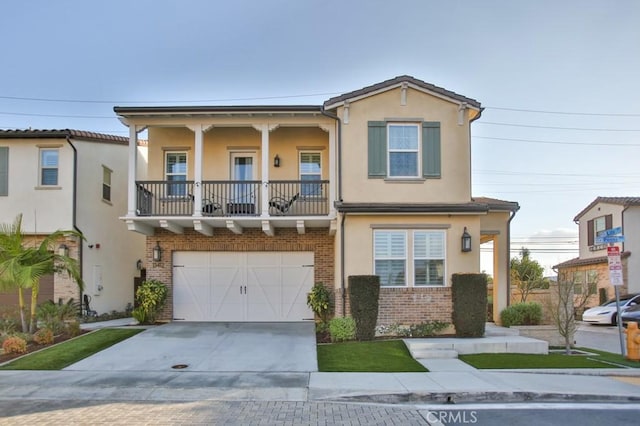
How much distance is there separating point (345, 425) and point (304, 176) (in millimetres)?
10525

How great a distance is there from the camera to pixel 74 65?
17.7 meters

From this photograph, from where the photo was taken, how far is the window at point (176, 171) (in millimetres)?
16094

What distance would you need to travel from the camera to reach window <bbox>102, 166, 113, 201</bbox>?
1781 centimetres

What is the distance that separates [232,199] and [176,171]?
235 centimetres

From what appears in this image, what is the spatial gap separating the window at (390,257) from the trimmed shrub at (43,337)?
8.41 metres

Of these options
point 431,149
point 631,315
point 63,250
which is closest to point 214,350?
point 63,250

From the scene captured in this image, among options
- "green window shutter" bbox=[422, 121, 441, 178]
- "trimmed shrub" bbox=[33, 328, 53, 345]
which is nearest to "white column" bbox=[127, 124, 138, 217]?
"trimmed shrub" bbox=[33, 328, 53, 345]

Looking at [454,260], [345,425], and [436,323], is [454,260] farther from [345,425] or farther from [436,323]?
[345,425]

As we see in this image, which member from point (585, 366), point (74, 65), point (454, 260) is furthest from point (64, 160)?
point (585, 366)

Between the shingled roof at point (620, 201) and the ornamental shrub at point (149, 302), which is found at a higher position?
the shingled roof at point (620, 201)

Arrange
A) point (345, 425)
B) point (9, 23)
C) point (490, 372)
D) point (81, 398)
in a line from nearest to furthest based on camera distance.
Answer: point (345, 425), point (81, 398), point (490, 372), point (9, 23)

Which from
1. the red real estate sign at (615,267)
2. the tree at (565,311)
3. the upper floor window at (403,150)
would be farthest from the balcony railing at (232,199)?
the red real estate sign at (615,267)

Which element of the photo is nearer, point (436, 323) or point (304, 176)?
point (436, 323)

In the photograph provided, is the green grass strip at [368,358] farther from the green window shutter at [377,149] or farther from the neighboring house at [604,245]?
the neighboring house at [604,245]
